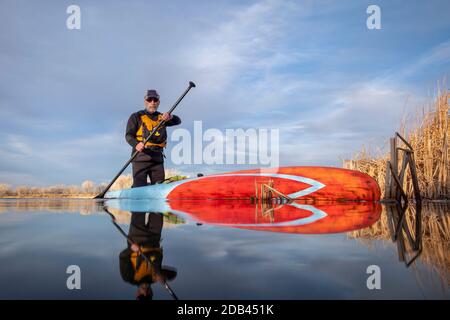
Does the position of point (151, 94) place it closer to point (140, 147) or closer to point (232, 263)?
point (140, 147)

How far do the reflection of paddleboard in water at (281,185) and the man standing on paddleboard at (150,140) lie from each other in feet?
2.14

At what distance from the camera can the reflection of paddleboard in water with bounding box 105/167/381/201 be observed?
512 centimetres

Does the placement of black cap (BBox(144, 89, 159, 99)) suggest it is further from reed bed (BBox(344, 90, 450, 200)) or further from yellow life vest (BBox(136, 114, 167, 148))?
reed bed (BBox(344, 90, 450, 200))

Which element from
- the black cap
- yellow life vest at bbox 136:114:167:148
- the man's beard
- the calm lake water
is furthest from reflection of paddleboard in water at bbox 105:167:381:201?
the calm lake water

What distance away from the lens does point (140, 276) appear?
94 centimetres

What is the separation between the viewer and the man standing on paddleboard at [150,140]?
21.5ft

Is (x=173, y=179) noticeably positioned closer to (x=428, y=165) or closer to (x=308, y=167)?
(x=308, y=167)

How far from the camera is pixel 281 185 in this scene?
5.30m

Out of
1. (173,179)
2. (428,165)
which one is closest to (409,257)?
(173,179)

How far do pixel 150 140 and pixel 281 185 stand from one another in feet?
9.80

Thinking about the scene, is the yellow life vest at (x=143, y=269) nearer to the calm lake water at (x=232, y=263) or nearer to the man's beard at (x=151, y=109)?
the calm lake water at (x=232, y=263)

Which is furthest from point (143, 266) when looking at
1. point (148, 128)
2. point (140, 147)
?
point (148, 128)

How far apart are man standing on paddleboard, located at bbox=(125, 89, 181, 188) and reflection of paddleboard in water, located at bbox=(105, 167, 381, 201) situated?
651 millimetres

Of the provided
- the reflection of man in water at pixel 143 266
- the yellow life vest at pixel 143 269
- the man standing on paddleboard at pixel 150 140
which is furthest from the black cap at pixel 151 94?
the yellow life vest at pixel 143 269
